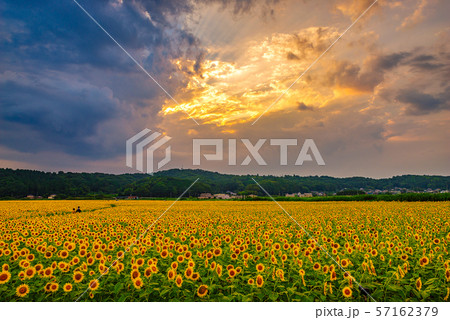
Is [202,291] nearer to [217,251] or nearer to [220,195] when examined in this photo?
[217,251]

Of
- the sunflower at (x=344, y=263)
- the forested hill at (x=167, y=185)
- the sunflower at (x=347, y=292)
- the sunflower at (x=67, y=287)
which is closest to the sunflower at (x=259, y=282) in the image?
the sunflower at (x=347, y=292)

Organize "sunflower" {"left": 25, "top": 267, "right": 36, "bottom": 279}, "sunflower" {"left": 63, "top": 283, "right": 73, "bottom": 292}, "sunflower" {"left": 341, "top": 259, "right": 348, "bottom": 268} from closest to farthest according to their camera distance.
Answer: "sunflower" {"left": 63, "top": 283, "right": 73, "bottom": 292} → "sunflower" {"left": 25, "top": 267, "right": 36, "bottom": 279} → "sunflower" {"left": 341, "top": 259, "right": 348, "bottom": 268}

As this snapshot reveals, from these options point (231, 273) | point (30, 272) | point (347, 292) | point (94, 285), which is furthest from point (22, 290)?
point (347, 292)

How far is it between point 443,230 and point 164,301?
41.0 feet

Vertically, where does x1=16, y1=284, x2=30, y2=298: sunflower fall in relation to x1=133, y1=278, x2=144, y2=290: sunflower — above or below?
below

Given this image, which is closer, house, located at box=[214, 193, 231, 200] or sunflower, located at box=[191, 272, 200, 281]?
sunflower, located at box=[191, 272, 200, 281]

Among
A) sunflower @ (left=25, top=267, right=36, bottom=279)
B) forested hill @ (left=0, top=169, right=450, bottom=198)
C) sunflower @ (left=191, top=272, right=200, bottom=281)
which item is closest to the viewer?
sunflower @ (left=191, top=272, right=200, bottom=281)

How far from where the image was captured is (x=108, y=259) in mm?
7707

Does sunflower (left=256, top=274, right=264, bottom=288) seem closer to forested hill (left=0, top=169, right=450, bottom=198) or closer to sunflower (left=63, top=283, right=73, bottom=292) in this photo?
sunflower (left=63, top=283, right=73, bottom=292)

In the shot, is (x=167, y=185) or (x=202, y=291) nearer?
(x=202, y=291)

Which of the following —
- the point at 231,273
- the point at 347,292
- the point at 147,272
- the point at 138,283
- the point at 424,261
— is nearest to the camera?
the point at 347,292

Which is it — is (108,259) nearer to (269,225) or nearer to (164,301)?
(164,301)

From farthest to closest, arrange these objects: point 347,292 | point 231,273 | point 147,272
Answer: point 147,272, point 231,273, point 347,292

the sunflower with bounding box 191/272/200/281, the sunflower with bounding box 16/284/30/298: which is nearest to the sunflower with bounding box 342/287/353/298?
the sunflower with bounding box 191/272/200/281
